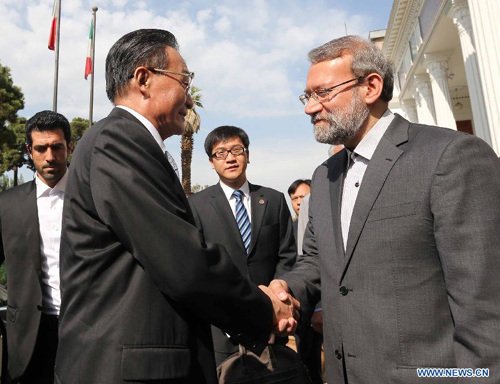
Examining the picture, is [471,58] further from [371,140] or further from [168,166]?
[168,166]

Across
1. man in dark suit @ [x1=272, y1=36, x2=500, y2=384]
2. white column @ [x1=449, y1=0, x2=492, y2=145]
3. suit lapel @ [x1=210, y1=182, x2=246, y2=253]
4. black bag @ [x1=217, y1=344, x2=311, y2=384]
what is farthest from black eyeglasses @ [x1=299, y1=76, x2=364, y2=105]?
white column @ [x1=449, y1=0, x2=492, y2=145]

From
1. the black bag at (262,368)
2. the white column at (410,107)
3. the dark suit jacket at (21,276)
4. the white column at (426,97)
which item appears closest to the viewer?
the black bag at (262,368)

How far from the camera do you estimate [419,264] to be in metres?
1.86

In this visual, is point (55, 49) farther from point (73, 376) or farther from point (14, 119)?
point (73, 376)

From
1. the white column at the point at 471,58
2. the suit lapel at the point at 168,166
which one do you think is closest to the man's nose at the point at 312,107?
the suit lapel at the point at 168,166

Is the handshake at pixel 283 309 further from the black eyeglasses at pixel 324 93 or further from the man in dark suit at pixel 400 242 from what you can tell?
the black eyeglasses at pixel 324 93

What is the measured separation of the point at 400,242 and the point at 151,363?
1164 mm

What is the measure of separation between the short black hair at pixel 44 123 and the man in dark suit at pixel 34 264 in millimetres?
92

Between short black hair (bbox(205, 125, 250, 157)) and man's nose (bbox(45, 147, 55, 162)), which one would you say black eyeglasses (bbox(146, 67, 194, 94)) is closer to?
man's nose (bbox(45, 147, 55, 162))

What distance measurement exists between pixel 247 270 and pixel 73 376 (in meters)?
2.36

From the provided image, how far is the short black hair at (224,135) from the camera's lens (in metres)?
4.57

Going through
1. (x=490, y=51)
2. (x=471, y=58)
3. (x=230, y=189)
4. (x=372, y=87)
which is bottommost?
(x=230, y=189)

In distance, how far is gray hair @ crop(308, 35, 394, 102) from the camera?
2344mm

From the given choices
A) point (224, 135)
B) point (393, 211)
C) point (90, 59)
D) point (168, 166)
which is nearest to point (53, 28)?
point (90, 59)
